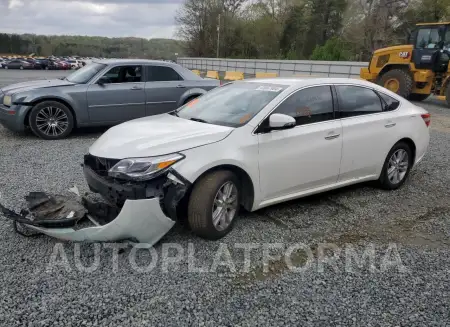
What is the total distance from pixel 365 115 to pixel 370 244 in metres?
1.68

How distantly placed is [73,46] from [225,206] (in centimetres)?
7993

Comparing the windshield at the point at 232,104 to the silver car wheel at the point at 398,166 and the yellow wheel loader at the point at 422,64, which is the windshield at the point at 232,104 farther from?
the yellow wheel loader at the point at 422,64

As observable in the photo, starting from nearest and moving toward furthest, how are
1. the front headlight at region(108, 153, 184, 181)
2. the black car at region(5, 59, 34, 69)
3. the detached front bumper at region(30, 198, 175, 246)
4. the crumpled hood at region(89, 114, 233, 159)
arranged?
the detached front bumper at region(30, 198, 175, 246) → the front headlight at region(108, 153, 184, 181) → the crumpled hood at region(89, 114, 233, 159) → the black car at region(5, 59, 34, 69)

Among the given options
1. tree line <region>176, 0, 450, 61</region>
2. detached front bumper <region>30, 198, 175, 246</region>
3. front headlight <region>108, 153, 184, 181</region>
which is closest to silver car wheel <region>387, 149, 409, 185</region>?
front headlight <region>108, 153, 184, 181</region>

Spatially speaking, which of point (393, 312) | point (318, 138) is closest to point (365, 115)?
point (318, 138)

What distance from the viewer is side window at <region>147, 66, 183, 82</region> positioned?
7.93m

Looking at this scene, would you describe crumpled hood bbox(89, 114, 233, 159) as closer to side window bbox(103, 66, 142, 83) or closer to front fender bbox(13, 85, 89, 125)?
front fender bbox(13, 85, 89, 125)

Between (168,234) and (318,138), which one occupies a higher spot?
(318,138)

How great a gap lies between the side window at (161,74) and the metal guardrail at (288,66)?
178 inches

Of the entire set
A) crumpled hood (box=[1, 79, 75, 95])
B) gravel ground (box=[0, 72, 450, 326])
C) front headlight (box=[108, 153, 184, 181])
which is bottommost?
gravel ground (box=[0, 72, 450, 326])

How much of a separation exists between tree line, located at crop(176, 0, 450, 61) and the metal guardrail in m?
4.74

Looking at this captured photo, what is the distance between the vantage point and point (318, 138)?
403cm

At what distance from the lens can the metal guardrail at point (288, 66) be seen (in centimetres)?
1936

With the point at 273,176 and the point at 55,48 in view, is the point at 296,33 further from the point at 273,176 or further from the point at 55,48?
the point at 55,48
